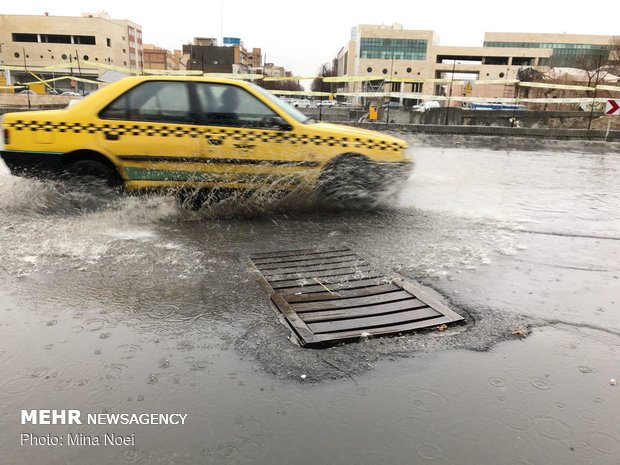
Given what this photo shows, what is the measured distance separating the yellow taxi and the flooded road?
0.55 metres

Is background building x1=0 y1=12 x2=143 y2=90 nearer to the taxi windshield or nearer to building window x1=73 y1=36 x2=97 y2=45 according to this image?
building window x1=73 y1=36 x2=97 y2=45

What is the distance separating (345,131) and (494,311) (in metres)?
3.31

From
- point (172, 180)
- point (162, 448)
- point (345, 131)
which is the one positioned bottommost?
point (162, 448)

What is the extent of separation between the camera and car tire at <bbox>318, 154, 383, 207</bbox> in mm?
5926

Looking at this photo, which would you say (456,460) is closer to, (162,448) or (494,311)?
(162,448)

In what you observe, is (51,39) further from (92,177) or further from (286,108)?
(286,108)

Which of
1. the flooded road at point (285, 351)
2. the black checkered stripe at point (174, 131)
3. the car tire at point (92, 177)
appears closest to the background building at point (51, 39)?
the black checkered stripe at point (174, 131)

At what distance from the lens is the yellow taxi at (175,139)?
18.1 feet

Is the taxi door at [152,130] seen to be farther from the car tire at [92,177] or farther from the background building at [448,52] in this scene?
the background building at [448,52]

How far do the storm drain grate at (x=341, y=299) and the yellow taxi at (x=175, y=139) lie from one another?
1636mm

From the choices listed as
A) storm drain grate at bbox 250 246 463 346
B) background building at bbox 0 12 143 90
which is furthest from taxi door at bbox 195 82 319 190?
background building at bbox 0 12 143 90

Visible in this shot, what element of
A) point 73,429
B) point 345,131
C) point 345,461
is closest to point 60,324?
point 73,429

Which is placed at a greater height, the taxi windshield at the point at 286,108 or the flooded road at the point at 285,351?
the taxi windshield at the point at 286,108

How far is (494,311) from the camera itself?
344 centimetres
